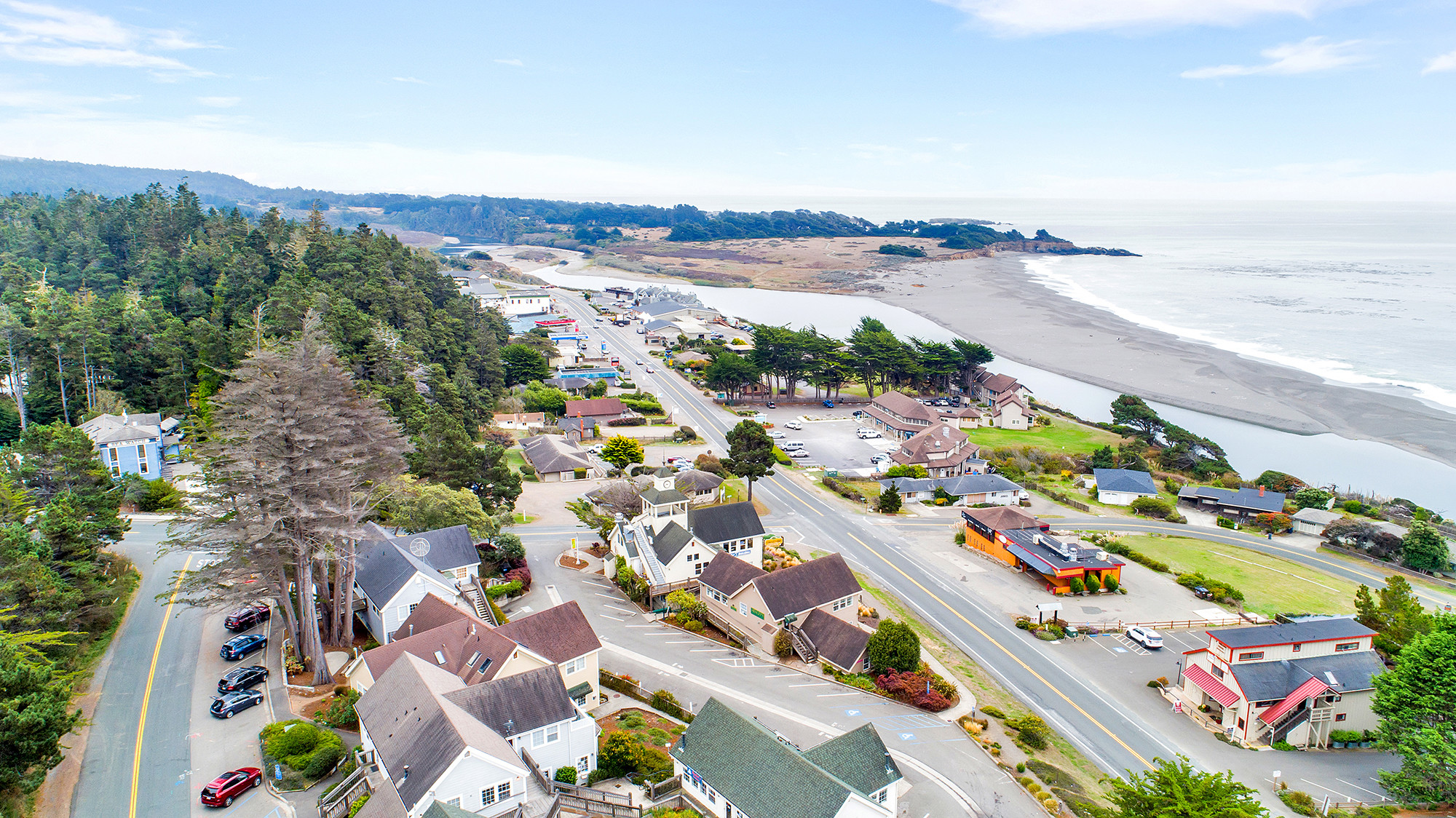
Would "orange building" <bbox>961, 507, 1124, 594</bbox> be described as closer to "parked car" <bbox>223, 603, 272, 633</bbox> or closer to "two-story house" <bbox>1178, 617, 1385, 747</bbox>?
"two-story house" <bbox>1178, 617, 1385, 747</bbox>

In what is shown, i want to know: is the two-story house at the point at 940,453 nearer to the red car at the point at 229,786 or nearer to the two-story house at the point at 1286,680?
the two-story house at the point at 1286,680

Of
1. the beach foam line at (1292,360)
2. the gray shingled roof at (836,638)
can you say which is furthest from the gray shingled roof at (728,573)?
the beach foam line at (1292,360)

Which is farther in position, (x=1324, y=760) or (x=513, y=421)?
(x=513, y=421)

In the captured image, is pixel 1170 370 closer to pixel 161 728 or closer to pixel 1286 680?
pixel 1286 680

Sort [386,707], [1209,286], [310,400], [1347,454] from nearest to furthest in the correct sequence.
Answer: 1. [386,707]
2. [310,400]
3. [1347,454]
4. [1209,286]

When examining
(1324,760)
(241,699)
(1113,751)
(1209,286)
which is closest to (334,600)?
(241,699)

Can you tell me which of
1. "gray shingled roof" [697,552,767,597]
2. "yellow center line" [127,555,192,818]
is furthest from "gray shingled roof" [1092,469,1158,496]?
"yellow center line" [127,555,192,818]

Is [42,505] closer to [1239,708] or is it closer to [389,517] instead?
[389,517]
